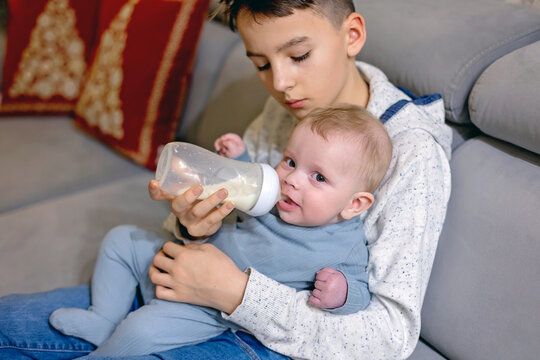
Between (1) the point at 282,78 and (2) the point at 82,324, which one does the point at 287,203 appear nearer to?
(1) the point at 282,78

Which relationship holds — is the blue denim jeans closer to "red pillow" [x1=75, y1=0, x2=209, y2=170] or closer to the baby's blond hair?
the baby's blond hair

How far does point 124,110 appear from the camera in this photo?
187 centimetres

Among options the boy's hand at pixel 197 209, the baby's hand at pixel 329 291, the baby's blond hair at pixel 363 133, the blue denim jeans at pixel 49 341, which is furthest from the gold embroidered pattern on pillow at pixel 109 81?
the baby's hand at pixel 329 291

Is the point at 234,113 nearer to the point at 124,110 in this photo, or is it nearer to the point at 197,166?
the point at 124,110

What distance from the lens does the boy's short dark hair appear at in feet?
3.47

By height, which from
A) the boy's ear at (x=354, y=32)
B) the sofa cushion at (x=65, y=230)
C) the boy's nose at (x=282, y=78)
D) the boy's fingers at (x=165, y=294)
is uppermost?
the boy's ear at (x=354, y=32)

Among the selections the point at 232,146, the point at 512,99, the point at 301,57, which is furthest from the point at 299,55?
the point at 512,99

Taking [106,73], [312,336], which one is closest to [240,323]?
[312,336]

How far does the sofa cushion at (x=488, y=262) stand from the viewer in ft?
3.33

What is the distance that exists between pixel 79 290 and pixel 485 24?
3.92 ft

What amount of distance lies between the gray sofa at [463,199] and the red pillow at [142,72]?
25 centimetres

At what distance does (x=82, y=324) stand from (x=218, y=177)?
470 mm

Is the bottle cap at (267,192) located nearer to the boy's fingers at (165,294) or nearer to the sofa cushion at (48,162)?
the boy's fingers at (165,294)

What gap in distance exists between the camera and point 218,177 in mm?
1032
